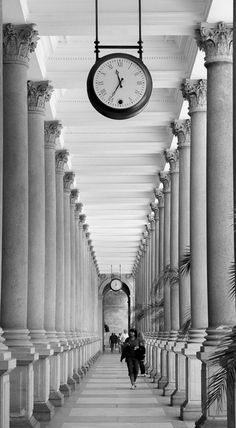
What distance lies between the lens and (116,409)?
2044cm

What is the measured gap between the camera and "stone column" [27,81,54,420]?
703 inches

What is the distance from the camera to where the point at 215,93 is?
15609mm

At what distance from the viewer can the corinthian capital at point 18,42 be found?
16.6m

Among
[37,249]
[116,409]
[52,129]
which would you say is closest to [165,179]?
[52,129]

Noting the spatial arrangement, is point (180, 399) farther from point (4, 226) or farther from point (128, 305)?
point (128, 305)

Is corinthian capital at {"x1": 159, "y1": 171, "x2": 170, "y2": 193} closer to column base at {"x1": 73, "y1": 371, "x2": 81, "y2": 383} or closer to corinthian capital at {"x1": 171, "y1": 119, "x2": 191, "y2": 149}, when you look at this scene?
column base at {"x1": 73, "y1": 371, "x2": 81, "y2": 383}

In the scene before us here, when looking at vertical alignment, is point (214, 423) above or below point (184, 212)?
below

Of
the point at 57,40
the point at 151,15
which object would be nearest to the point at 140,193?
the point at 57,40

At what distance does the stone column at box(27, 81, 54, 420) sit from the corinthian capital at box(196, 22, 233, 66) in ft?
14.4

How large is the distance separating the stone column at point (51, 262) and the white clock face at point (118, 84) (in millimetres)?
9628

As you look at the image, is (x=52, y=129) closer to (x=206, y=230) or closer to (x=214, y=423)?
(x=206, y=230)

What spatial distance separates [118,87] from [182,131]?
39.6ft

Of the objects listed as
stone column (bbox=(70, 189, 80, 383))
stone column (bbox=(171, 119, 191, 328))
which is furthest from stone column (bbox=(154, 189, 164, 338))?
stone column (bbox=(171, 119, 191, 328))

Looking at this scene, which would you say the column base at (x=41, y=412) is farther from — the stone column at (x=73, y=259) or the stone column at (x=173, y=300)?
the stone column at (x=73, y=259)
